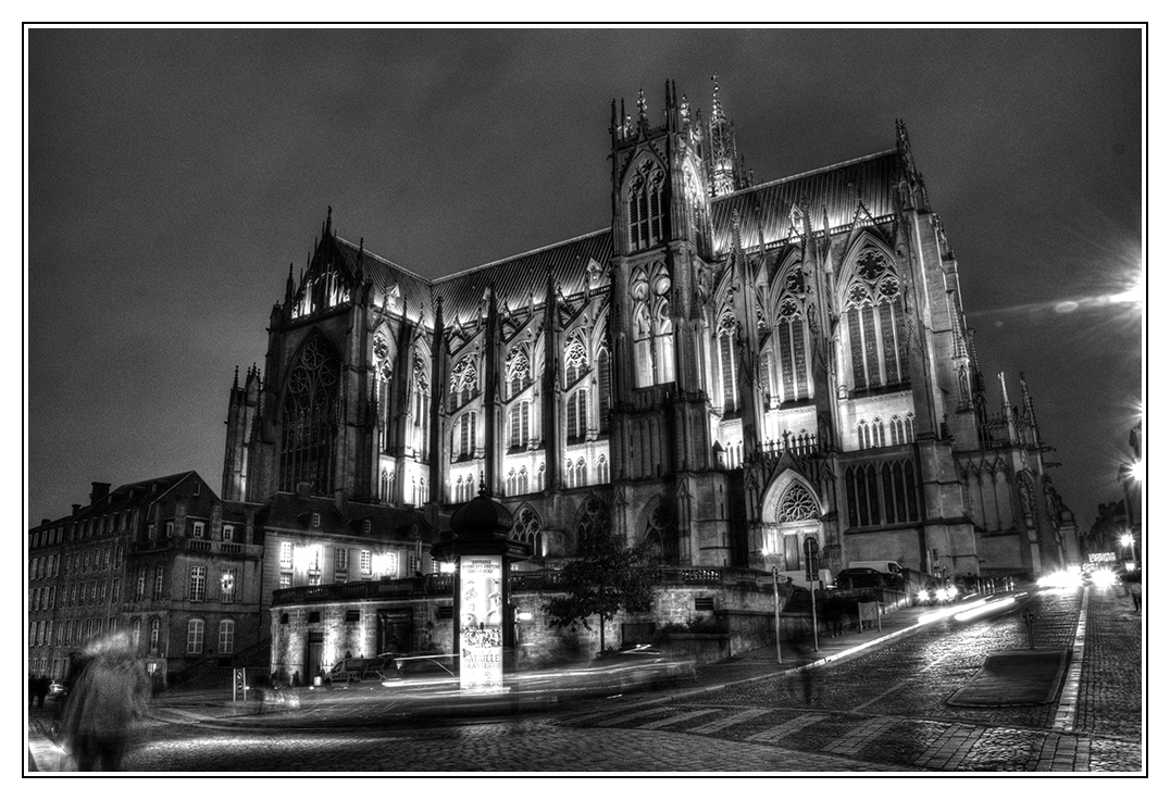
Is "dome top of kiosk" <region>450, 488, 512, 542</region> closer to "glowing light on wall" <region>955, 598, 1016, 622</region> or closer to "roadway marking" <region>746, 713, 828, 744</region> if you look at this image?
"roadway marking" <region>746, 713, 828, 744</region>

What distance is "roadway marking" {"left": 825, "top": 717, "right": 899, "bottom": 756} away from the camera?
11.4 meters

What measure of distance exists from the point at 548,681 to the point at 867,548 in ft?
112

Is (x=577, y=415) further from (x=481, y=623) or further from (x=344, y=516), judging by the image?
(x=481, y=623)

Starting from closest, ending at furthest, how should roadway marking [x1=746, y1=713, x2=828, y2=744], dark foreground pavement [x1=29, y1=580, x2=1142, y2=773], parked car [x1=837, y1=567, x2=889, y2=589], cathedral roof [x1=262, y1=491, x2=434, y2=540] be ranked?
dark foreground pavement [x1=29, y1=580, x2=1142, y2=773], roadway marking [x1=746, y1=713, x2=828, y2=744], parked car [x1=837, y1=567, x2=889, y2=589], cathedral roof [x1=262, y1=491, x2=434, y2=540]

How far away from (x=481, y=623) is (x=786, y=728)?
644 cm

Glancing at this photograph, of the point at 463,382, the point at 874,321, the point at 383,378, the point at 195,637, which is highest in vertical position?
the point at 383,378

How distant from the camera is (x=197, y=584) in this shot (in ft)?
151

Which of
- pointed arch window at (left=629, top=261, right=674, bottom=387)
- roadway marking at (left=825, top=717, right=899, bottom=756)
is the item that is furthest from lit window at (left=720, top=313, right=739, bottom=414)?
roadway marking at (left=825, top=717, right=899, bottom=756)

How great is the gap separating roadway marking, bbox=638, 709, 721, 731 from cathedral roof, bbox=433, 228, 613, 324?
55295 millimetres

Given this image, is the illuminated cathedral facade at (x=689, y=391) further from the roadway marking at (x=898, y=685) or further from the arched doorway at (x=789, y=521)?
the roadway marking at (x=898, y=685)

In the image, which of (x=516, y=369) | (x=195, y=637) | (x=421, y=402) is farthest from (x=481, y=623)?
(x=421, y=402)

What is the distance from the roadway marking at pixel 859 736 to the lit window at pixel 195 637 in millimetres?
39932

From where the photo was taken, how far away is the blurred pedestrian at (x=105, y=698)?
29.6ft
